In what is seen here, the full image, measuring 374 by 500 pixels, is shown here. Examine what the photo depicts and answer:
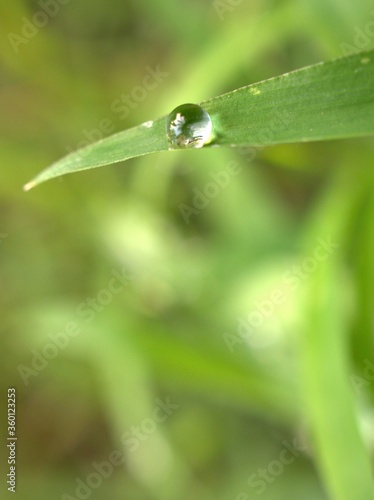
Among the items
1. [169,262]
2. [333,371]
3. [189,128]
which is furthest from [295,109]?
[169,262]

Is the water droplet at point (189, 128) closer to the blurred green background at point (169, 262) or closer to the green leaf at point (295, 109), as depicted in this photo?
the green leaf at point (295, 109)

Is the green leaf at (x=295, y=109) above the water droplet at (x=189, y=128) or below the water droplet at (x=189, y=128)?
below

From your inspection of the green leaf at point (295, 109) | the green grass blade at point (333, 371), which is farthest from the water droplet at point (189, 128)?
the green grass blade at point (333, 371)

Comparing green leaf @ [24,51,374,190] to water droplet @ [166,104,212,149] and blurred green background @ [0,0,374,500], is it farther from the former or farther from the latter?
blurred green background @ [0,0,374,500]

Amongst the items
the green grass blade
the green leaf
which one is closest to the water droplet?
the green leaf

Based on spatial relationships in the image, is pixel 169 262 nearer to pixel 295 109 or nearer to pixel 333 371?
pixel 333 371

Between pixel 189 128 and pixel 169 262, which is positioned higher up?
pixel 169 262

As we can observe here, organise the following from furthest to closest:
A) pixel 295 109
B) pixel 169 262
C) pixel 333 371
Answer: pixel 169 262
pixel 333 371
pixel 295 109
